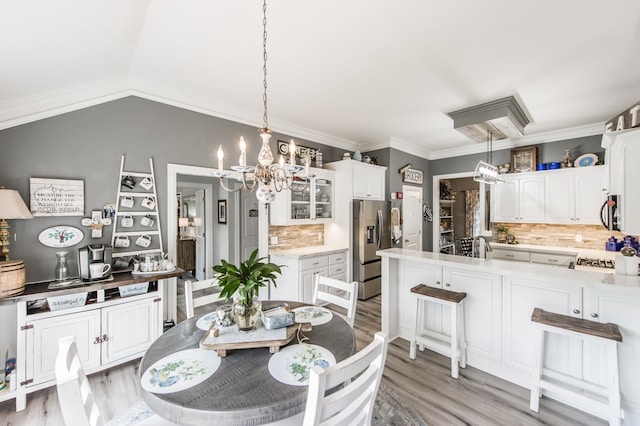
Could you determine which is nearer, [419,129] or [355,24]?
[355,24]

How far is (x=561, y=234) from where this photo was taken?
15.1 ft

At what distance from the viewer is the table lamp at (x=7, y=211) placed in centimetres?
207

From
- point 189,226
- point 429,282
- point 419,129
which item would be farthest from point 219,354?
→ point 189,226

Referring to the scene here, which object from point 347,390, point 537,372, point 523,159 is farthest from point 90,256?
point 523,159

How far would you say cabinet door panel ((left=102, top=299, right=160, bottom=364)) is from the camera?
242cm

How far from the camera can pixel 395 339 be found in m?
3.12

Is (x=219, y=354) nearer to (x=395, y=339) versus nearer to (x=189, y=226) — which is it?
(x=395, y=339)

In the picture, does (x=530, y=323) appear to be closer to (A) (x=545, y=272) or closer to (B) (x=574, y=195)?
(A) (x=545, y=272)

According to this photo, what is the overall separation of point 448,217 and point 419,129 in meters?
2.88

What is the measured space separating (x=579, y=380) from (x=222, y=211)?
4852 millimetres

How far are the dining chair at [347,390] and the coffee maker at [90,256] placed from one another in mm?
2538

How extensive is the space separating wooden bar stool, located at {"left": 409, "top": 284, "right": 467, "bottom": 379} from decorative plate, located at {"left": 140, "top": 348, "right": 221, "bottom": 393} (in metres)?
1.97

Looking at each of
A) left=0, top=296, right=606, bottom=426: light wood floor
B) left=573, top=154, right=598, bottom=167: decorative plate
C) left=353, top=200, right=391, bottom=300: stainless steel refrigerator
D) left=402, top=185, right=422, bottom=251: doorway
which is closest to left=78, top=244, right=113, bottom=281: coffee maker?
left=0, top=296, right=606, bottom=426: light wood floor

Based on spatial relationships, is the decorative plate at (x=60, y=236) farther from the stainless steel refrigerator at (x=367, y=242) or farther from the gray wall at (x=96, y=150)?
the stainless steel refrigerator at (x=367, y=242)
